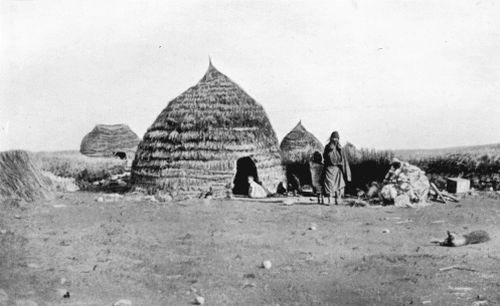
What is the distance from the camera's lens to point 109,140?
26047mm

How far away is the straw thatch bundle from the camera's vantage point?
9.23 m

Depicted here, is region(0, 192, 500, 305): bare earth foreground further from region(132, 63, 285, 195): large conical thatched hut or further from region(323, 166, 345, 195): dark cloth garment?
region(132, 63, 285, 195): large conical thatched hut

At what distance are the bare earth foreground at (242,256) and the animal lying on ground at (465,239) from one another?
0.46 feet

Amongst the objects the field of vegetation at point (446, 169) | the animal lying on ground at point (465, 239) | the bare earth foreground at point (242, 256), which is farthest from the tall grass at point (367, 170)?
the animal lying on ground at point (465, 239)

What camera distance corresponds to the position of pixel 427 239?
24.8ft

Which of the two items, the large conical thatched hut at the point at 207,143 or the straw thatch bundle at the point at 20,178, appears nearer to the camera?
the straw thatch bundle at the point at 20,178

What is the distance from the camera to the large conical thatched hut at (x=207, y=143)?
12.0m

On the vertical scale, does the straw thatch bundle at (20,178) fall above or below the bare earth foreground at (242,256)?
above

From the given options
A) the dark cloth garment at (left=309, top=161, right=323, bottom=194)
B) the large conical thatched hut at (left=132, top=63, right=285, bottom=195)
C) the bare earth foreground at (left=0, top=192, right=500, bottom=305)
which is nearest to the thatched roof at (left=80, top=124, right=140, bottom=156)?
the large conical thatched hut at (left=132, top=63, right=285, bottom=195)

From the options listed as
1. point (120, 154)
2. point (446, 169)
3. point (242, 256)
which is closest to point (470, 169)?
point (446, 169)

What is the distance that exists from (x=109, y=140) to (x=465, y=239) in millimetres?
21079

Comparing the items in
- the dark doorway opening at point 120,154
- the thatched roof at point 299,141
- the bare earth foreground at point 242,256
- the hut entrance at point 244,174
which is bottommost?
the bare earth foreground at point 242,256

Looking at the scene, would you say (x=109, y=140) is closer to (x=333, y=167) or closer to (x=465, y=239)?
(x=333, y=167)

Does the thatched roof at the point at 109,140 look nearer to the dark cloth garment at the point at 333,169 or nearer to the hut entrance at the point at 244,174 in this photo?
the hut entrance at the point at 244,174
